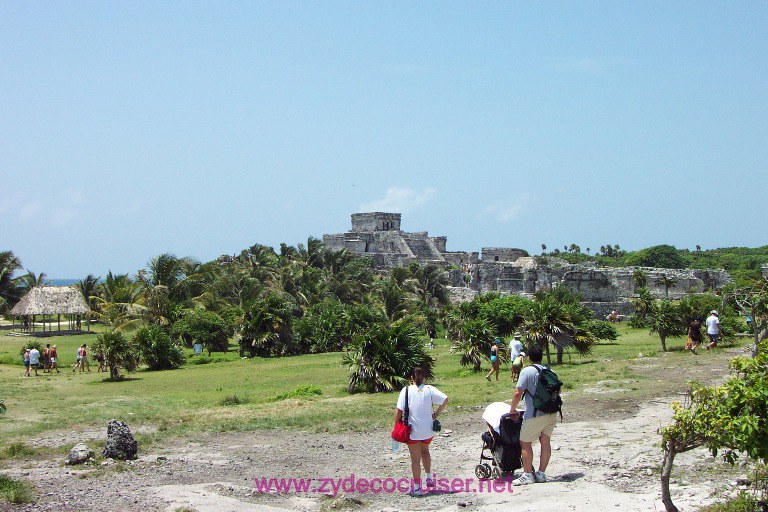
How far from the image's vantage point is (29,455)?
1105cm

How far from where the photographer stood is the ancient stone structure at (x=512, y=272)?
49531 millimetres

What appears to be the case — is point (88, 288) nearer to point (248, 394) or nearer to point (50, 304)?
point (50, 304)

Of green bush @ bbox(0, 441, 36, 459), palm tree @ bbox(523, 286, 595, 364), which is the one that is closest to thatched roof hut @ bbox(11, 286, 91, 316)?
palm tree @ bbox(523, 286, 595, 364)

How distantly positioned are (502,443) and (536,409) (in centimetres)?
65

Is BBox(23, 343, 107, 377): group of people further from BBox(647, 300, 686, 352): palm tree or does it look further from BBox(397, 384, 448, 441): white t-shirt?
BBox(397, 384, 448, 441): white t-shirt

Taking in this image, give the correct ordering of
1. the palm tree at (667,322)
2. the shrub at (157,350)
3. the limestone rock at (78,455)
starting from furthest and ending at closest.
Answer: the shrub at (157,350) → the palm tree at (667,322) → the limestone rock at (78,455)

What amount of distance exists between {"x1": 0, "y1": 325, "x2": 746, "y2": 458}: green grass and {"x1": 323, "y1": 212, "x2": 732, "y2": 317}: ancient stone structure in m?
22.0

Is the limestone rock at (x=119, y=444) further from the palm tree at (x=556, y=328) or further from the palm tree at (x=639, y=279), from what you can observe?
the palm tree at (x=639, y=279)

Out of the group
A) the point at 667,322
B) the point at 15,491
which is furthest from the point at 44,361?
the point at 667,322

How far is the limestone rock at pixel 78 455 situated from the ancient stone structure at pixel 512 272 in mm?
38491

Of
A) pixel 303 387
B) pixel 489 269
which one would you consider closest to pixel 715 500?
pixel 303 387

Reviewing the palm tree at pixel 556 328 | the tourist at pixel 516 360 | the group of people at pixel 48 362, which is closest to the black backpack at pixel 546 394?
the tourist at pixel 516 360

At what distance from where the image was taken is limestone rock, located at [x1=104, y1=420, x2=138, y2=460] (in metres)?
10.3

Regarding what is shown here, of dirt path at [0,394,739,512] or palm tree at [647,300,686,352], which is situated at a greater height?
palm tree at [647,300,686,352]
